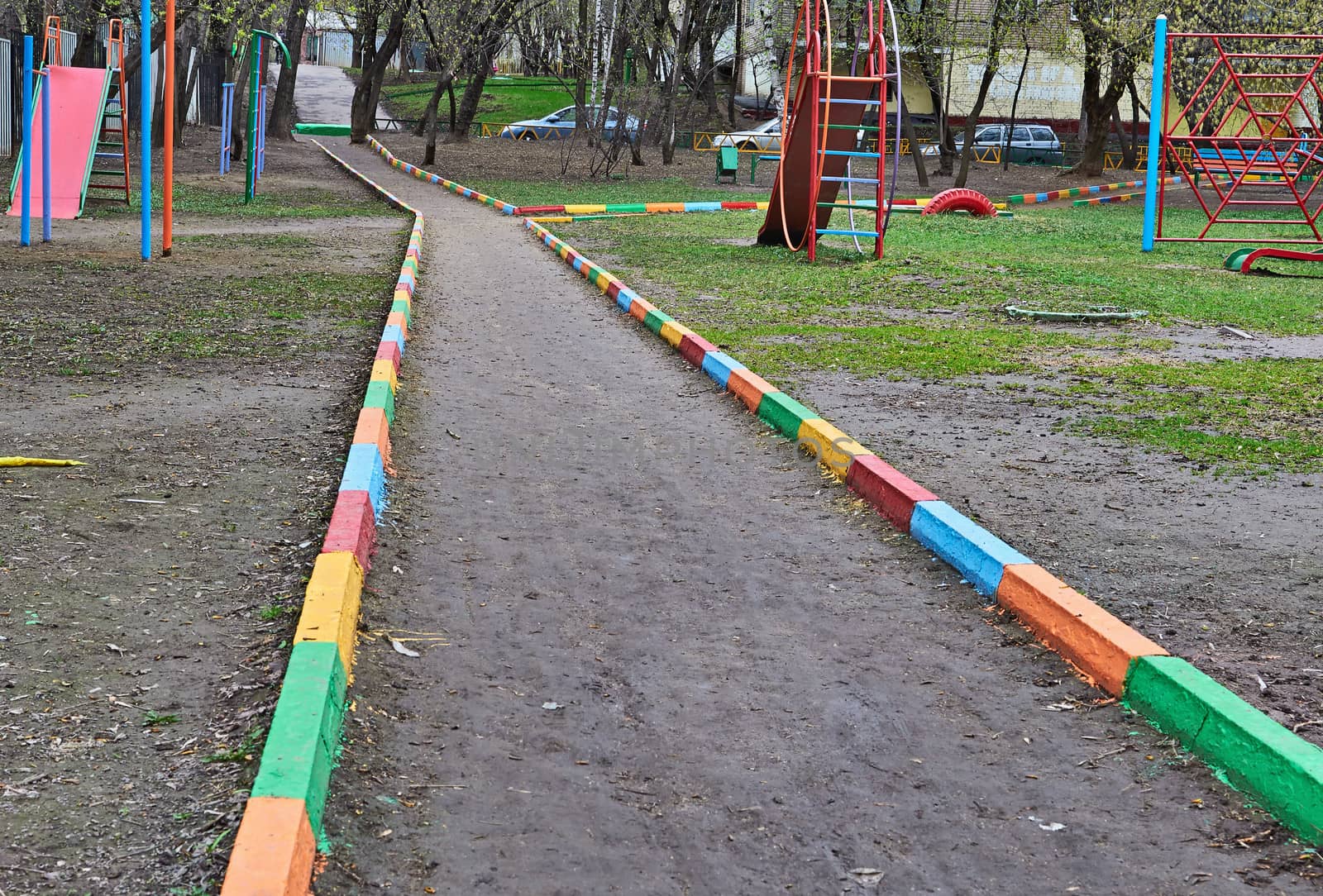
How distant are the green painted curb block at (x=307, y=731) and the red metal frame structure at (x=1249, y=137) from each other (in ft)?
39.0

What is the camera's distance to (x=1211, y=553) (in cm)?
463

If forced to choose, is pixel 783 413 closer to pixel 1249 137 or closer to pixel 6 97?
pixel 1249 137

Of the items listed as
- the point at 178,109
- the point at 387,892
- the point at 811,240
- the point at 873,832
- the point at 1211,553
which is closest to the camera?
the point at 387,892

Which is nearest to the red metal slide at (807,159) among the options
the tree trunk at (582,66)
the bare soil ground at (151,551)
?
the bare soil ground at (151,551)

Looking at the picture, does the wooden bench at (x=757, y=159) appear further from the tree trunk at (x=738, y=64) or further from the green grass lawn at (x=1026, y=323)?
the green grass lawn at (x=1026, y=323)

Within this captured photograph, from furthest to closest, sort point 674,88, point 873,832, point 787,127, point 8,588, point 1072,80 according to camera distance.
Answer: point 1072,80 → point 674,88 → point 787,127 → point 8,588 → point 873,832

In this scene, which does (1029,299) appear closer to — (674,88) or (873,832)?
(873,832)

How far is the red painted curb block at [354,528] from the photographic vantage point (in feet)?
14.0

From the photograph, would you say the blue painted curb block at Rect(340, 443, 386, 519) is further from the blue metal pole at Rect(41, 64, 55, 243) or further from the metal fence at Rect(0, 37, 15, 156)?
the metal fence at Rect(0, 37, 15, 156)

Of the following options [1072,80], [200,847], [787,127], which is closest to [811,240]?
[787,127]

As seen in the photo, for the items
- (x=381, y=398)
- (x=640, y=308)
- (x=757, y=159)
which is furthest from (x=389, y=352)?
(x=757, y=159)

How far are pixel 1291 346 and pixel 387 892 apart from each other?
832 centimetres

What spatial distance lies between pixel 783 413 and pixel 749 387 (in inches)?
28.0

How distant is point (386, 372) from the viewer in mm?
7137
